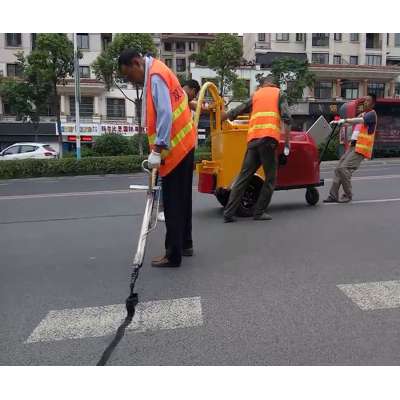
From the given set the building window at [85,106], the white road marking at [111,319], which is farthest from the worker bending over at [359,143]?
the building window at [85,106]

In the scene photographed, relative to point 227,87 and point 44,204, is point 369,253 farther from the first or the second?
point 227,87

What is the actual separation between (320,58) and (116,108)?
20431 mm

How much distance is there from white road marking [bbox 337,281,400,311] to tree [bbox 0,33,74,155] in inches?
685

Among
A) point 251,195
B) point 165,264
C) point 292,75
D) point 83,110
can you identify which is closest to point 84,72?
point 83,110

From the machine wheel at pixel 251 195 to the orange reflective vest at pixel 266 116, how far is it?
29.5 inches

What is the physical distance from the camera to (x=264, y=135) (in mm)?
5629

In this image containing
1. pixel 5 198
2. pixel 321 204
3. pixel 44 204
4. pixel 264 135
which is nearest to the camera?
pixel 264 135

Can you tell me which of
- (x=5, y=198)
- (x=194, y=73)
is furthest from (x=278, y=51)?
(x=5, y=198)

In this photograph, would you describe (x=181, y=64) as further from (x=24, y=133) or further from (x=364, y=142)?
(x=364, y=142)

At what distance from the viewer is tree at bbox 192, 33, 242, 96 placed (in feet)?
78.8

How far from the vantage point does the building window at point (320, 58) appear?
43781 millimetres

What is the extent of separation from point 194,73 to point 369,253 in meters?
34.7

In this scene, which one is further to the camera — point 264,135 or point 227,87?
point 227,87

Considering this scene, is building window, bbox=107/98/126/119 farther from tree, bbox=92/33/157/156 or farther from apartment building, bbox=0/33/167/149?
tree, bbox=92/33/157/156
